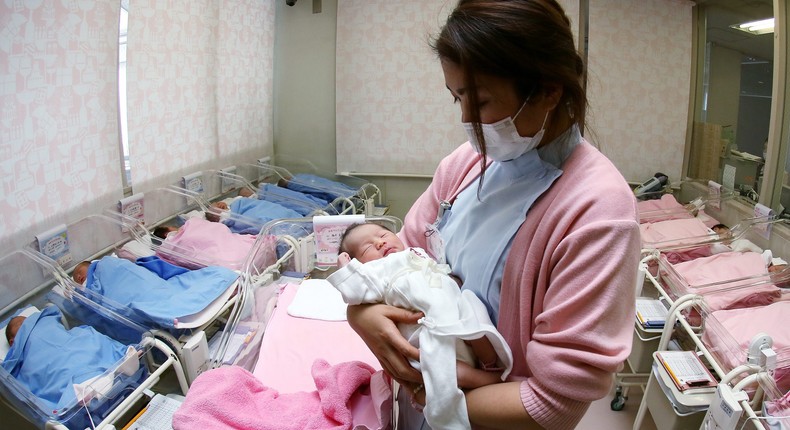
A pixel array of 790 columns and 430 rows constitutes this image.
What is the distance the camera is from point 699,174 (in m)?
3.53

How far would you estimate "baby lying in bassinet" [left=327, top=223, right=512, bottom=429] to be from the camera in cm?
79

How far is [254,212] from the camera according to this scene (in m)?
3.01

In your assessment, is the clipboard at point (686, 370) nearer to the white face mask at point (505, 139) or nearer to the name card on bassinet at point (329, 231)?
the name card on bassinet at point (329, 231)

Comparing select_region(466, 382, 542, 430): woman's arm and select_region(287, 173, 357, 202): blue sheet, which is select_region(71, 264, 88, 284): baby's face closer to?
select_region(287, 173, 357, 202): blue sheet

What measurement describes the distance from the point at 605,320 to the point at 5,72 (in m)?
2.31

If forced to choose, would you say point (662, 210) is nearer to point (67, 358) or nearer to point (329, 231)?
point (329, 231)

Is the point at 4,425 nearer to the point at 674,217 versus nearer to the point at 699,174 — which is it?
the point at 674,217

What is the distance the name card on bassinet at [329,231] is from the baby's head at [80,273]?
44.2 inches

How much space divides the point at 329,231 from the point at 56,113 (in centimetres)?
139

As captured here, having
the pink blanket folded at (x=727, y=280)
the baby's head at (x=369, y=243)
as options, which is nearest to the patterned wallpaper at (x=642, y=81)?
the pink blanket folded at (x=727, y=280)

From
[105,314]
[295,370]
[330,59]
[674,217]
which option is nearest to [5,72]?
[105,314]

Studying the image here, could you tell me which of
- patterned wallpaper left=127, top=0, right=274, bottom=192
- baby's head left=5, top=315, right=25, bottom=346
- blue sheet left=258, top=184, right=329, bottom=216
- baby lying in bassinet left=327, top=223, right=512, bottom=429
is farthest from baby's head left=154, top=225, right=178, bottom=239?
baby lying in bassinet left=327, top=223, right=512, bottom=429

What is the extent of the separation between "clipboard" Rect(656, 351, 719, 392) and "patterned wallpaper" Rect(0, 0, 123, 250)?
9.33ft

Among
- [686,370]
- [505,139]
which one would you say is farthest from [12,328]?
[686,370]
